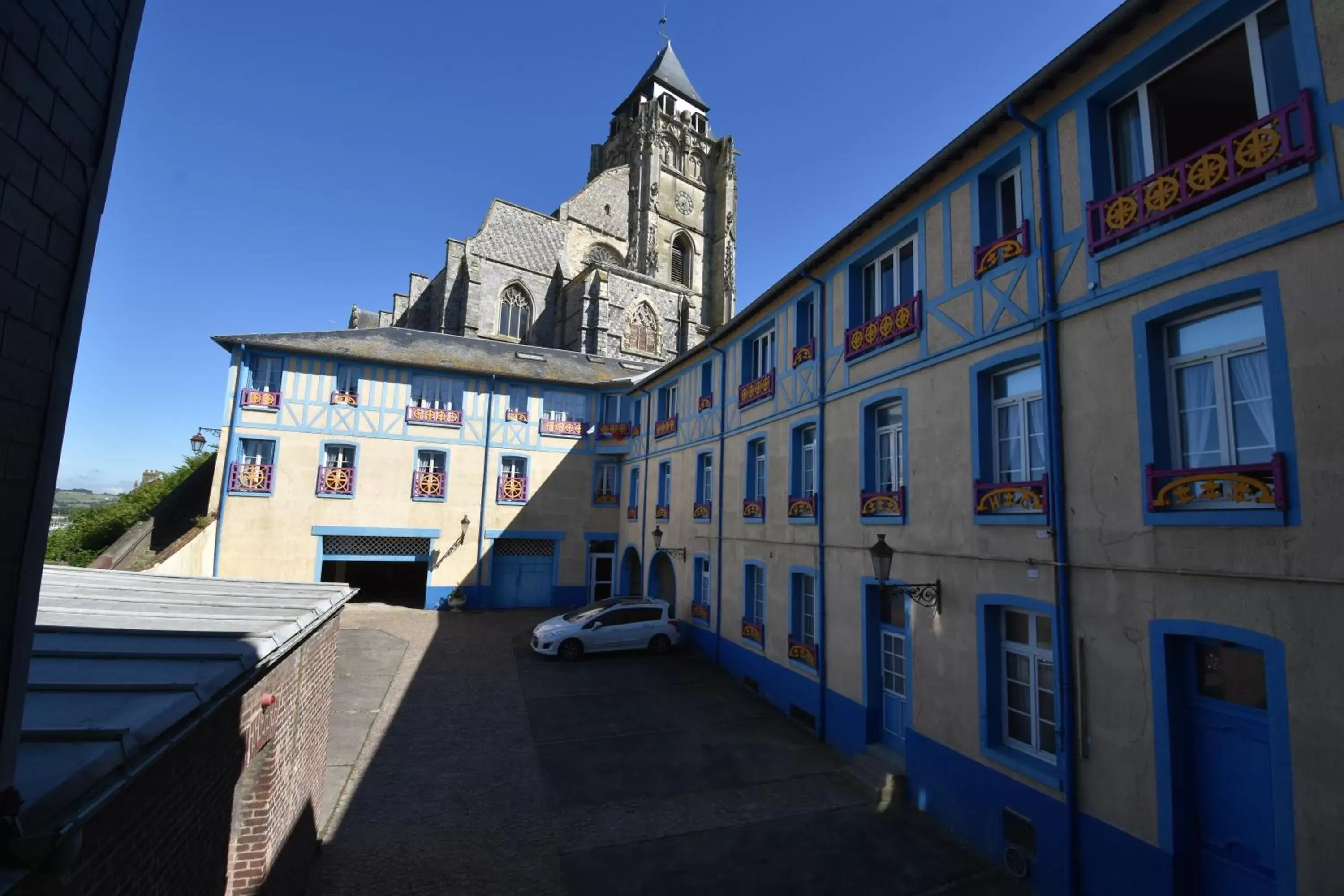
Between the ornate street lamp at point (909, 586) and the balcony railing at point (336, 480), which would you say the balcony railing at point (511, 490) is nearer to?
the balcony railing at point (336, 480)

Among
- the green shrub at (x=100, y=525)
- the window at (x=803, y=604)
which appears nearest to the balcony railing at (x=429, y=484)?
the green shrub at (x=100, y=525)

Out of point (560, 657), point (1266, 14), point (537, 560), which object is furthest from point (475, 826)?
point (537, 560)

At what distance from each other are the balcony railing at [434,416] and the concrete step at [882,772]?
16601 mm

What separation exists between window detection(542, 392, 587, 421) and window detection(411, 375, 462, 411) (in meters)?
2.92

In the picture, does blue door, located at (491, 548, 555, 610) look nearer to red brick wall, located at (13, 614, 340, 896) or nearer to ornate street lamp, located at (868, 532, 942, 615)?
red brick wall, located at (13, 614, 340, 896)

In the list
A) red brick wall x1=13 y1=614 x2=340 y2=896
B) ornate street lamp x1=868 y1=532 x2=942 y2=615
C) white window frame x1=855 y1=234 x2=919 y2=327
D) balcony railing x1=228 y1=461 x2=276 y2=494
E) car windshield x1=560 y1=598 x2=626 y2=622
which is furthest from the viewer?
balcony railing x1=228 y1=461 x2=276 y2=494

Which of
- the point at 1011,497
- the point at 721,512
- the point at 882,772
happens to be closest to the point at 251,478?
the point at 721,512

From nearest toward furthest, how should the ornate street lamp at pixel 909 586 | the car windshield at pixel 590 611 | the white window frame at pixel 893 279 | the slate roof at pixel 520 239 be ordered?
the ornate street lamp at pixel 909 586 < the white window frame at pixel 893 279 < the car windshield at pixel 590 611 < the slate roof at pixel 520 239

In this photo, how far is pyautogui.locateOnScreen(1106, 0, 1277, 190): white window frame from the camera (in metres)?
5.09

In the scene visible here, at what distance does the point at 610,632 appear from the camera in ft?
51.6

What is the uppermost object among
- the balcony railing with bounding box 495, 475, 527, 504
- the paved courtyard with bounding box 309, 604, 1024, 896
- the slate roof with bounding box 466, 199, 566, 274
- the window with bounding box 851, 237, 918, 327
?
the slate roof with bounding box 466, 199, 566, 274

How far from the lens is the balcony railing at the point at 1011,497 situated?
655cm

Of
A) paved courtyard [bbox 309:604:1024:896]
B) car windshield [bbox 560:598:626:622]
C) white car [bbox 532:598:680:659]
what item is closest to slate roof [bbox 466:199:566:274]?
car windshield [bbox 560:598:626:622]

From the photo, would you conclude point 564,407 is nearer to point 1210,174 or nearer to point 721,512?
point 721,512
